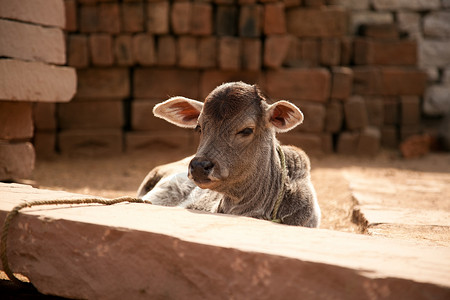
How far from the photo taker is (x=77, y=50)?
31.4 feet

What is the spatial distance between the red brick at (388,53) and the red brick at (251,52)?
272 centimetres

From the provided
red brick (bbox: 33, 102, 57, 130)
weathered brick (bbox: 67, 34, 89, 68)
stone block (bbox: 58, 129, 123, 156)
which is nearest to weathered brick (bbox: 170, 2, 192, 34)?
weathered brick (bbox: 67, 34, 89, 68)

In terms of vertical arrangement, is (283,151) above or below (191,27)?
below

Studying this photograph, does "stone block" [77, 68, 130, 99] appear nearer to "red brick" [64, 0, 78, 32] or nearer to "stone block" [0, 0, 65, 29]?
"red brick" [64, 0, 78, 32]

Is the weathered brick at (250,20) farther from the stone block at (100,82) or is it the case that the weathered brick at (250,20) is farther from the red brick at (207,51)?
the stone block at (100,82)

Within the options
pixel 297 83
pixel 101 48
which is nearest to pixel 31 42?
pixel 101 48

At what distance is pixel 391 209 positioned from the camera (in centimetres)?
502

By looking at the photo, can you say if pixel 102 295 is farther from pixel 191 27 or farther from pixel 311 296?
pixel 191 27

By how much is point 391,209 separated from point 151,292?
3337mm

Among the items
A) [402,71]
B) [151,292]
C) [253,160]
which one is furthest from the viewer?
[402,71]

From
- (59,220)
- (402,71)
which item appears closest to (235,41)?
(402,71)

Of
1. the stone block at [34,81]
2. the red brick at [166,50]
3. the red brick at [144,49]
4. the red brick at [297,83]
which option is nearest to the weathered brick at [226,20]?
the red brick at [166,50]

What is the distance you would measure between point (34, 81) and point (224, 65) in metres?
4.62

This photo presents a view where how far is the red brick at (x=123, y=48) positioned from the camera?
9602mm
